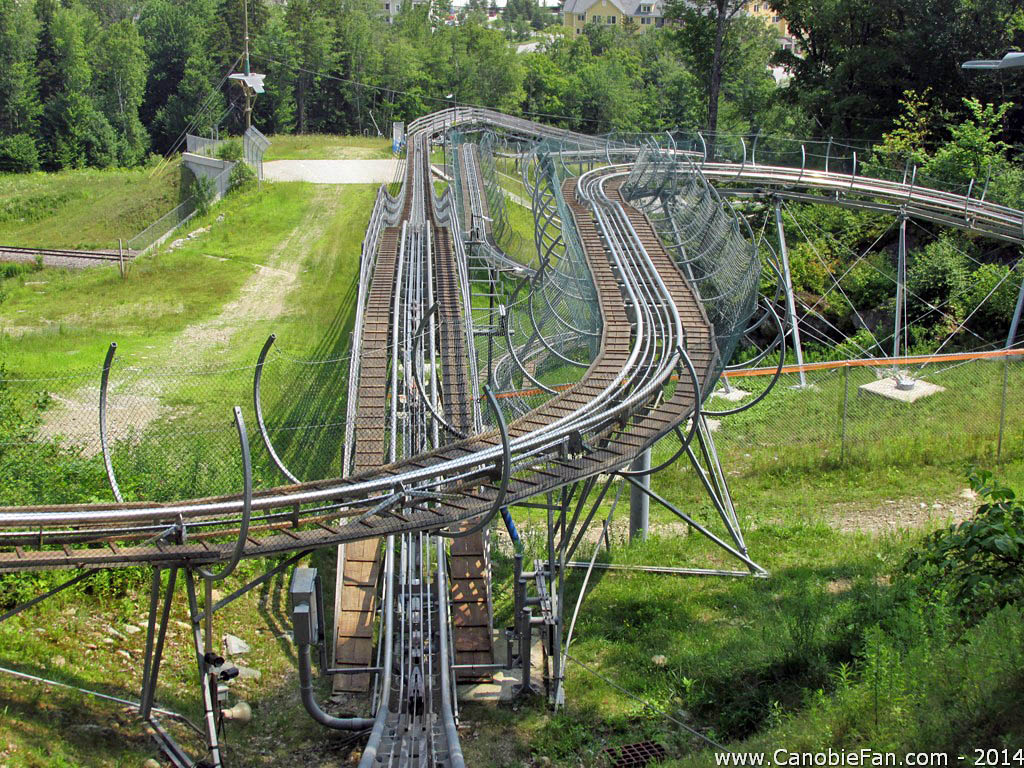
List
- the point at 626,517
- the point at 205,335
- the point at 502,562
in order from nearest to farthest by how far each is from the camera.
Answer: the point at 502,562 < the point at 626,517 < the point at 205,335

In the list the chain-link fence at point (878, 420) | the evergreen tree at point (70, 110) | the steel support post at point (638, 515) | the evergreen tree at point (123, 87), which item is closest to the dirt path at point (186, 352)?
the steel support post at point (638, 515)

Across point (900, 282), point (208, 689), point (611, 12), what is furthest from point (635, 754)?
point (611, 12)

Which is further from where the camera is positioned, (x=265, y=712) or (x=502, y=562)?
(x=502, y=562)

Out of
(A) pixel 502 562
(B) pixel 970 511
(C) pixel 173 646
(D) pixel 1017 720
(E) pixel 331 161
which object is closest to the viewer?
(D) pixel 1017 720

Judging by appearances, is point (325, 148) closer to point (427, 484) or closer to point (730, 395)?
point (730, 395)

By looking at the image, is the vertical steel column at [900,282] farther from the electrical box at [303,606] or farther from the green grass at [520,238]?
the electrical box at [303,606]

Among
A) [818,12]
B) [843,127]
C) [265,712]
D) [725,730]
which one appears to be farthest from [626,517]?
[818,12]

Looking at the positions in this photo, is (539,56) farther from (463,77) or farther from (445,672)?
(445,672)
